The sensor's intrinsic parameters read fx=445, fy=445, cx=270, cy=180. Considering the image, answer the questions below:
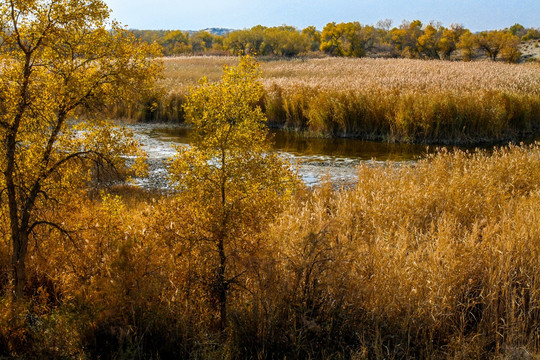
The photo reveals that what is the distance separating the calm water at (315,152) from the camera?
10.4 m

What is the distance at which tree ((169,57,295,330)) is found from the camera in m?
3.61

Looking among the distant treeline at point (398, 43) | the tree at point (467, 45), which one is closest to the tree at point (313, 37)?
the distant treeline at point (398, 43)

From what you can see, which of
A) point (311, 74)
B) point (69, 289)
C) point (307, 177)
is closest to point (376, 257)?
point (69, 289)

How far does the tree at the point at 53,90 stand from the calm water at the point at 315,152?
544 centimetres

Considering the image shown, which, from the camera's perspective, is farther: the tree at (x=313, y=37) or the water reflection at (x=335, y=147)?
the tree at (x=313, y=37)

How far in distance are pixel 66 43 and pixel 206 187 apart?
1.95 meters

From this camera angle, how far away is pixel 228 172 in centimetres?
364

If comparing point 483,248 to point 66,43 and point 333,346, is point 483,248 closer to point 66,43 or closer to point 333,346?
point 333,346

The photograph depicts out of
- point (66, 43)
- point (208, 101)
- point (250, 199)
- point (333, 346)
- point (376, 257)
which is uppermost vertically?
point (66, 43)

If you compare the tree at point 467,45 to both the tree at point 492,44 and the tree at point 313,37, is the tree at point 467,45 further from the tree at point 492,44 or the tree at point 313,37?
the tree at point 313,37

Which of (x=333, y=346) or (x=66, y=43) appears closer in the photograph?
(x=333, y=346)

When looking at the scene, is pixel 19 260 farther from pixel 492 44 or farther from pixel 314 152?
pixel 492 44

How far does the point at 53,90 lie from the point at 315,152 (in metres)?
9.88

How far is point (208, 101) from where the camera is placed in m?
3.68
